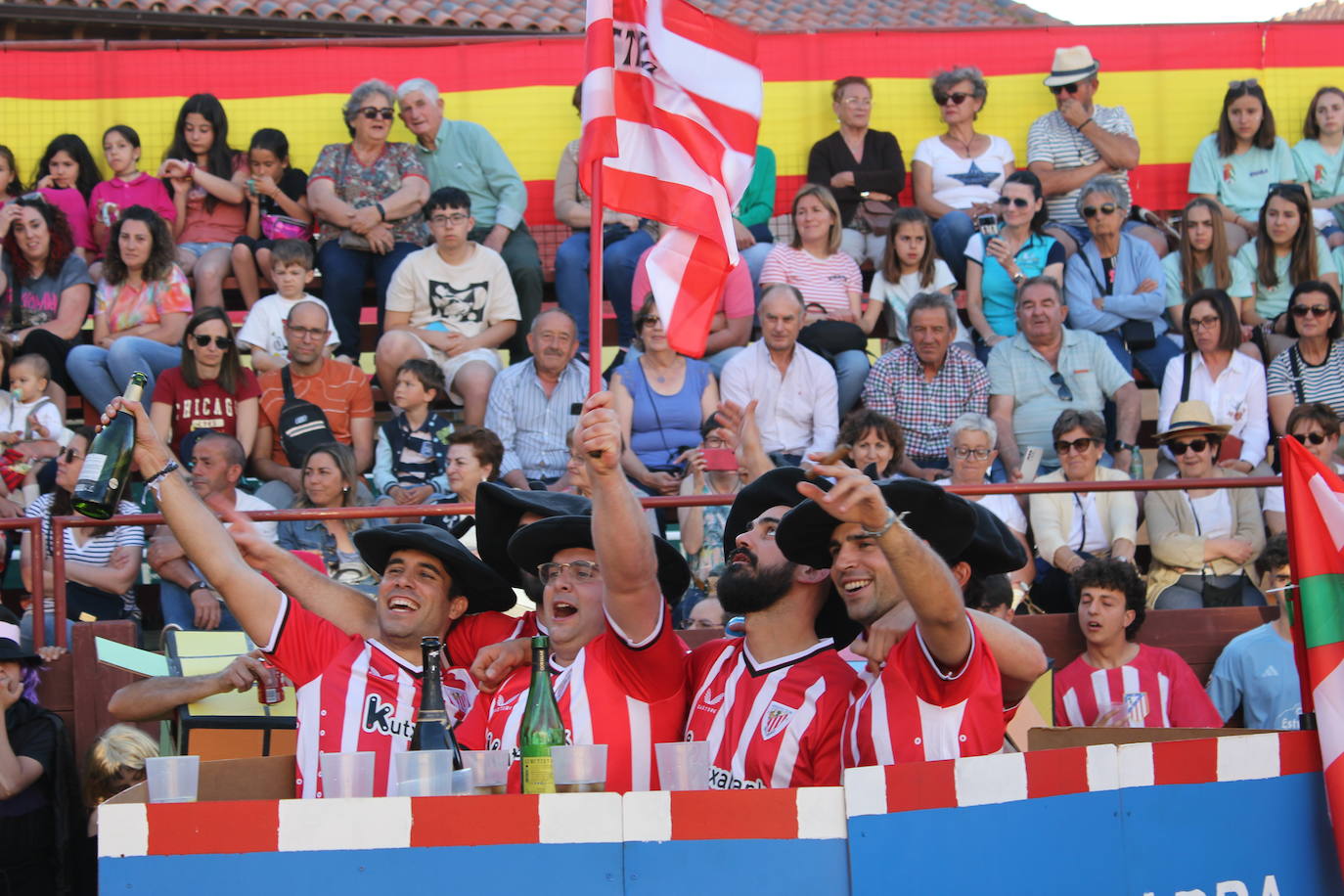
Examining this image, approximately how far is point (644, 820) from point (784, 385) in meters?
5.60

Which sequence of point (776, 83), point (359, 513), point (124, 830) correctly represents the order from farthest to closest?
1. point (776, 83)
2. point (359, 513)
3. point (124, 830)

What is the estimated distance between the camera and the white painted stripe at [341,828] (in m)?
3.59

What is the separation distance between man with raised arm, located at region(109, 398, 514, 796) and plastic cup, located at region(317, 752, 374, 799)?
0.90 metres

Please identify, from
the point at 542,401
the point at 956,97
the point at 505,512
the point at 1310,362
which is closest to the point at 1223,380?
the point at 1310,362

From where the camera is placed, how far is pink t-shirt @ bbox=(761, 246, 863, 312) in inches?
390

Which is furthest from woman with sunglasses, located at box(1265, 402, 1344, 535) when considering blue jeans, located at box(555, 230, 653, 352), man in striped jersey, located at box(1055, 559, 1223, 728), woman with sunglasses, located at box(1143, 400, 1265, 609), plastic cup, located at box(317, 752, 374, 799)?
plastic cup, located at box(317, 752, 374, 799)

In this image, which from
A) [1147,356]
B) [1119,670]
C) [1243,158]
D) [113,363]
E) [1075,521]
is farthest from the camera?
[1243,158]

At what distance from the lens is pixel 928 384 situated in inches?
359

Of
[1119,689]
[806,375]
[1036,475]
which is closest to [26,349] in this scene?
[806,375]

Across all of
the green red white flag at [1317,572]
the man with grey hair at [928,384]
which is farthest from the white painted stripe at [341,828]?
the man with grey hair at [928,384]

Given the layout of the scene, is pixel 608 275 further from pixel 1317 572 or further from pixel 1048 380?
pixel 1317 572

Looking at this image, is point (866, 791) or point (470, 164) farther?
point (470, 164)

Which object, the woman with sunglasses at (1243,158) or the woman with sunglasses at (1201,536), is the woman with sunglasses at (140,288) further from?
the woman with sunglasses at (1243,158)

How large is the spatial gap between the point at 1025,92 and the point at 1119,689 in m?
6.32
